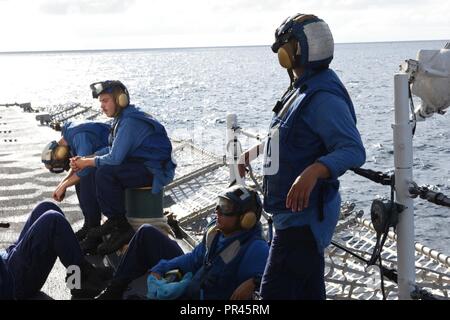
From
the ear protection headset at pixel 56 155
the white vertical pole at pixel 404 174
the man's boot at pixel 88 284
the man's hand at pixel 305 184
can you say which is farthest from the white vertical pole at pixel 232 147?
the man's hand at pixel 305 184

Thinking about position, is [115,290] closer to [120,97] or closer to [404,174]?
[120,97]

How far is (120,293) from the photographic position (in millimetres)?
5473

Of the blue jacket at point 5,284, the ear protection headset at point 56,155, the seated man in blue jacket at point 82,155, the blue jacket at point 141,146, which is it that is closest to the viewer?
the blue jacket at point 5,284

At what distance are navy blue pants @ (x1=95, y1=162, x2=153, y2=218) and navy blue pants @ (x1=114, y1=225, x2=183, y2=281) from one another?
1.48 meters

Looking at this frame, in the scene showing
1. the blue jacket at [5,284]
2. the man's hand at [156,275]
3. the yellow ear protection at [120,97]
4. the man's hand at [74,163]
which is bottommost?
the man's hand at [156,275]

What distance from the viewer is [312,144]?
4020 mm

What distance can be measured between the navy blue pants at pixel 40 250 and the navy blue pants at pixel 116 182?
134 centimetres

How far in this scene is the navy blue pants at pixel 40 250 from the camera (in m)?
5.54

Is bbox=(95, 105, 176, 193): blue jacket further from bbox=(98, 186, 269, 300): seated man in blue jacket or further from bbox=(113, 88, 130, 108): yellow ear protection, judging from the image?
bbox=(98, 186, 269, 300): seated man in blue jacket

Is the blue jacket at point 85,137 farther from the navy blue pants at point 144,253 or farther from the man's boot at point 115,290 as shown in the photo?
the man's boot at point 115,290

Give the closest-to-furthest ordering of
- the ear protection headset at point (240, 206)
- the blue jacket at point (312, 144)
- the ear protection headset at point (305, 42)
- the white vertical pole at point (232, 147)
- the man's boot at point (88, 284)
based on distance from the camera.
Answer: the blue jacket at point (312, 144)
the ear protection headset at point (305, 42)
the ear protection headset at point (240, 206)
the man's boot at point (88, 284)
the white vertical pole at point (232, 147)

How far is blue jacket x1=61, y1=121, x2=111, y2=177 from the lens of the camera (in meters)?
7.36
